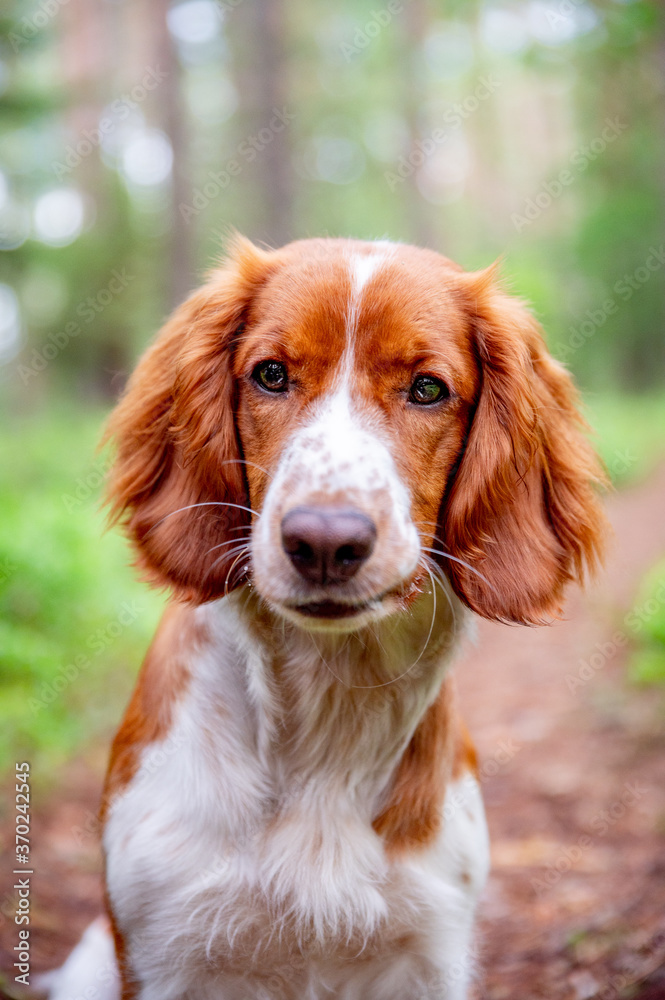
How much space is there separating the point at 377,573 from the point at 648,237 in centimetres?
1761

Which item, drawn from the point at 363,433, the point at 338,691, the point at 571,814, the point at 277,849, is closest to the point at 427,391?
the point at 363,433

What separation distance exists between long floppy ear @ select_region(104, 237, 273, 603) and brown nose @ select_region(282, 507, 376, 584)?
438 mm

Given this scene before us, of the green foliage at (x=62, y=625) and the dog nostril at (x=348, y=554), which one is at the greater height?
the dog nostril at (x=348, y=554)

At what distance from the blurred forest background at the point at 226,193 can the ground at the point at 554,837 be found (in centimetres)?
35

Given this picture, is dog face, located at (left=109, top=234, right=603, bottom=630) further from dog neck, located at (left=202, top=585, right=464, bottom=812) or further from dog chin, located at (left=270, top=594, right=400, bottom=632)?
dog neck, located at (left=202, top=585, right=464, bottom=812)

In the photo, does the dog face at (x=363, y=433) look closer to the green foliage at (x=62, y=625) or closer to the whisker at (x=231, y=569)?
the whisker at (x=231, y=569)

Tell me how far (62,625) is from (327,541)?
3.13 metres

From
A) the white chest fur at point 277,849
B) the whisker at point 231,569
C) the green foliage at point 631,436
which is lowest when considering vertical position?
the green foliage at point 631,436

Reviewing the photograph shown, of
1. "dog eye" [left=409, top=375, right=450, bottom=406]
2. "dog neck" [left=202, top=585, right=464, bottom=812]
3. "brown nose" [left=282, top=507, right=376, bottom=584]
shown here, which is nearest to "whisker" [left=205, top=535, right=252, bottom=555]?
"dog neck" [left=202, top=585, right=464, bottom=812]

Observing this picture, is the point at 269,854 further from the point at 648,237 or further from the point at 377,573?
the point at 648,237

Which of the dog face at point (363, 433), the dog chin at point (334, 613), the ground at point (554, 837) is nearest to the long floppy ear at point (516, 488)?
the dog face at point (363, 433)

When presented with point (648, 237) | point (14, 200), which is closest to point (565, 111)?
point (648, 237)

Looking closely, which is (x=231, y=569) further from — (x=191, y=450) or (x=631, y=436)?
(x=631, y=436)

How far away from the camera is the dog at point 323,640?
208cm
